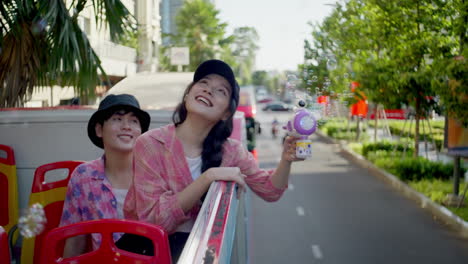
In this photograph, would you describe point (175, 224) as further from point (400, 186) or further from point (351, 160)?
point (351, 160)

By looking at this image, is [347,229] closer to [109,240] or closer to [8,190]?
[8,190]

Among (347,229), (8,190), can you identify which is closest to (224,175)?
(8,190)

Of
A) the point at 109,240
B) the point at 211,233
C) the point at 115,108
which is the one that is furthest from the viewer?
the point at 115,108

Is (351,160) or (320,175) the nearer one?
(320,175)

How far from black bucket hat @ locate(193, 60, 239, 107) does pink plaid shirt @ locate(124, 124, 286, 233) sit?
0.85 ft

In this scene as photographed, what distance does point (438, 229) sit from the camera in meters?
9.70

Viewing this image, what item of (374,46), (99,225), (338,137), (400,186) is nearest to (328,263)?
(99,225)

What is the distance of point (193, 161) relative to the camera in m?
3.05

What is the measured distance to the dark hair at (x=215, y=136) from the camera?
119 inches

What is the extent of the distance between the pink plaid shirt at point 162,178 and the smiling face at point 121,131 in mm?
443

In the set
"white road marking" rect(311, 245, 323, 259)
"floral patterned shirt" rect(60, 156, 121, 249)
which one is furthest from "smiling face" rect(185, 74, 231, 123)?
"white road marking" rect(311, 245, 323, 259)

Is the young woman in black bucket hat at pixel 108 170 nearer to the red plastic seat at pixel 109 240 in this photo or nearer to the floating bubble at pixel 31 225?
the floating bubble at pixel 31 225

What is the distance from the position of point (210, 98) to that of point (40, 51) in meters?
6.08

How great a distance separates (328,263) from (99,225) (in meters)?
5.63
